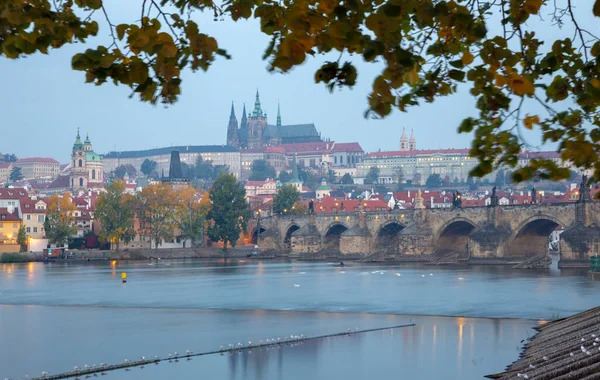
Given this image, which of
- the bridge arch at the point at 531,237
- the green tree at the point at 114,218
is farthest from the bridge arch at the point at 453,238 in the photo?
the green tree at the point at 114,218

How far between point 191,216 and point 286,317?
166 feet

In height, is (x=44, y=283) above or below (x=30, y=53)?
below

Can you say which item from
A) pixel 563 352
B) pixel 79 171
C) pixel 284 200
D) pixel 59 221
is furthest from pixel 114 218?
pixel 79 171

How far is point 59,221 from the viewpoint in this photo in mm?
74438

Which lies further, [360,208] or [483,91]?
[360,208]

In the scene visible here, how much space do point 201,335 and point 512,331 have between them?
8088 mm

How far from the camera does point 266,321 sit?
27.9 m

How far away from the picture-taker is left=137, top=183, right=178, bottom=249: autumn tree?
7619 centimetres

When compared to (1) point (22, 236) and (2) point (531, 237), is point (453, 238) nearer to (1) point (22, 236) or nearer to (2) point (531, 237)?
(2) point (531, 237)

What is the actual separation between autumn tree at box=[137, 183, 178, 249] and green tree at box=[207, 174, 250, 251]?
3305mm

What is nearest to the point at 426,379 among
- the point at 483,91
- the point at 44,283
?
the point at 483,91

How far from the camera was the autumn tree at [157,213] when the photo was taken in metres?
76.2

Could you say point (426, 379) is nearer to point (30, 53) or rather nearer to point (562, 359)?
point (562, 359)

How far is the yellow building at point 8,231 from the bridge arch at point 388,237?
2956 centimetres
